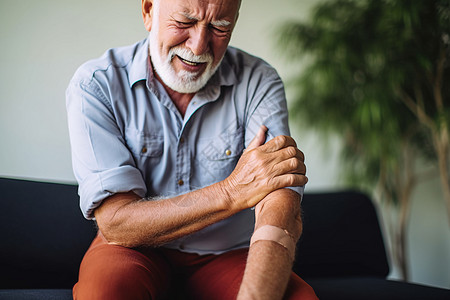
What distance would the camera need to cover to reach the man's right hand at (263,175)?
1.08m

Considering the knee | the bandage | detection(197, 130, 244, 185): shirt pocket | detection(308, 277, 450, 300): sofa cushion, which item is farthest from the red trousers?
detection(308, 277, 450, 300): sofa cushion

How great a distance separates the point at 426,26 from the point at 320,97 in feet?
2.30

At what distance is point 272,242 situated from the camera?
965mm

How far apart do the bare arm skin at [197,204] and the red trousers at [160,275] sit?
0.20 ft

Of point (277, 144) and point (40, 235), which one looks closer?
point (277, 144)

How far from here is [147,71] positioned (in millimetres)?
1244

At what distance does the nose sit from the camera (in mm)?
1138

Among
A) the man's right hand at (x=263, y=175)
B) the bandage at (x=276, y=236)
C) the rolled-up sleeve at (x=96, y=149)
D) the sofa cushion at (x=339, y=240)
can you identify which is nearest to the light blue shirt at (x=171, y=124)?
the rolled-up sleeve at (x=96, y=149)

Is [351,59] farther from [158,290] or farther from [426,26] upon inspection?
[158,290]

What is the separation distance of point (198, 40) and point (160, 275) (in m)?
0.62

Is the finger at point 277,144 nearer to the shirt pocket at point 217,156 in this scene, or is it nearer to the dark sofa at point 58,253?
the shirt pocket at point 217,156

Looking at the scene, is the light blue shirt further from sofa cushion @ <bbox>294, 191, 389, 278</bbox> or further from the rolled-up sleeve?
sofa cushion @ <bbox>294, 191, 389, 278</bbox>

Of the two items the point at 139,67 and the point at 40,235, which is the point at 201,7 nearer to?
the point at 139,67

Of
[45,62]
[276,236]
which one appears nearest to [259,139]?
[276,236]
